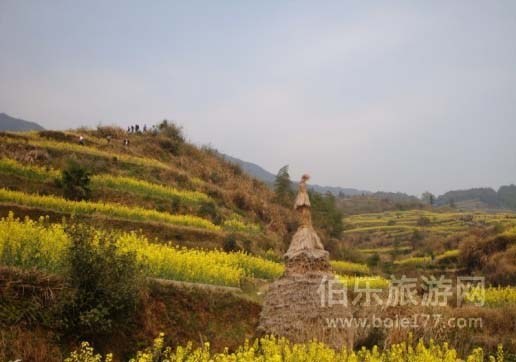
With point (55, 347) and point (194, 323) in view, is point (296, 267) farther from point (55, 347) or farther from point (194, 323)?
point (55, 347)

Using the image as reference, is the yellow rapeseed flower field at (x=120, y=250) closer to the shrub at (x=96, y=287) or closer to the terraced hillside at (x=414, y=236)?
the shrub at (x=96, y=287)

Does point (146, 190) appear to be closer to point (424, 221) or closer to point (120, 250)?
point (120, 250)

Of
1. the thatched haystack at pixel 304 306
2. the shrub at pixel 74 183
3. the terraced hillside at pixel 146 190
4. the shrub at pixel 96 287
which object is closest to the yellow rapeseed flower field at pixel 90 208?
the terraced hillside at pixel 146 190

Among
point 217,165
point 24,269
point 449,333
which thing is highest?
point 217,165

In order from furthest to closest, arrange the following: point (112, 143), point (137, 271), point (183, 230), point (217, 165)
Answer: point (217, 165)
point (112, 143)
point (183, 230)
point (137, 271)

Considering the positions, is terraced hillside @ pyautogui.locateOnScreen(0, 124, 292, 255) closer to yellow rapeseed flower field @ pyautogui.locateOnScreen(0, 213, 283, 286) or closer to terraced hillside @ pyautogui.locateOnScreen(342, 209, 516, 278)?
yellow rapeseed flower field @ pyautogui.locateOnScreen(0, 213, 283, 286)

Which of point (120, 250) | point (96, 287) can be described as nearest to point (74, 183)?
point (120, 250)

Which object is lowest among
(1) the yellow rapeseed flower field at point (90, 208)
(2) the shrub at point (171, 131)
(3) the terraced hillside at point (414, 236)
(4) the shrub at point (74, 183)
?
(3) the terraced hillside at point (414, 236)

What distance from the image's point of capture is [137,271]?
10273 mm

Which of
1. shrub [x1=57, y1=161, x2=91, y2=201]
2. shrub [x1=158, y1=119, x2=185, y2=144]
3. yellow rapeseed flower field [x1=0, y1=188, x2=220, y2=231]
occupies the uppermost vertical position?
shrub [x1=158, y1=119, x2=185, y2=144]

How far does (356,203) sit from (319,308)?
108054 mm

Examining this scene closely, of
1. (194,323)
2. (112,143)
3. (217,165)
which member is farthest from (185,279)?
(217,165)

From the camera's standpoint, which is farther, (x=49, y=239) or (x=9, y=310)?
(x=49, y=239)

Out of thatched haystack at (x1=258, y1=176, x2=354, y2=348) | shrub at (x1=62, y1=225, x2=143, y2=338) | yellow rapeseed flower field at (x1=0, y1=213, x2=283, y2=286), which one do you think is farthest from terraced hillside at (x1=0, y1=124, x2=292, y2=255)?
thatched haystack at (x1=258, y1=176, x2=354, y2=348)
